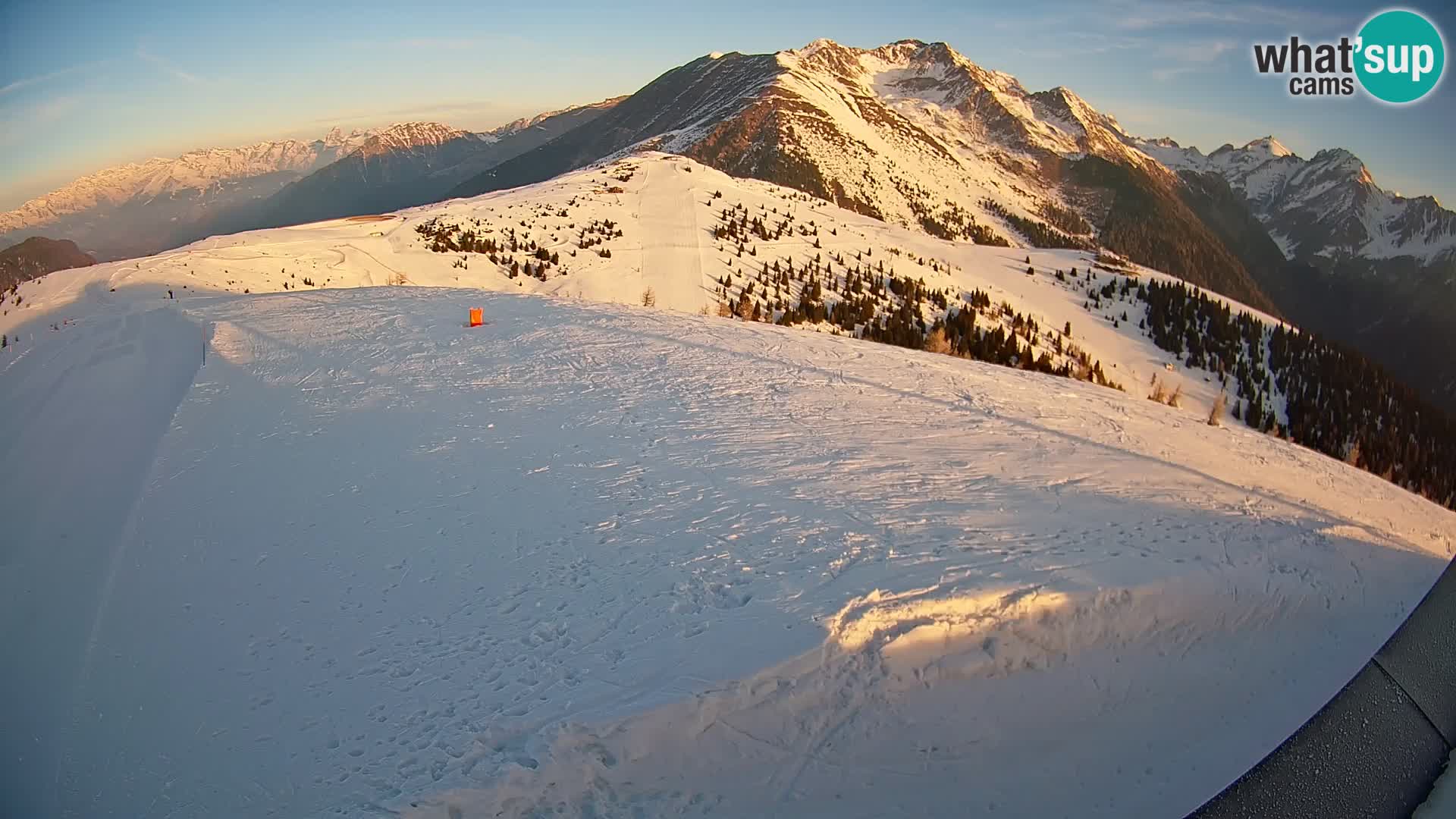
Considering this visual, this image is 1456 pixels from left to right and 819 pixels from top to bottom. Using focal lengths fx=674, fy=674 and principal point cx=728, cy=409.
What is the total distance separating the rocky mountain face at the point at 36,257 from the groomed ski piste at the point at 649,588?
3250cm

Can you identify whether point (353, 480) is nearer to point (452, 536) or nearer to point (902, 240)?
point (452, 536)

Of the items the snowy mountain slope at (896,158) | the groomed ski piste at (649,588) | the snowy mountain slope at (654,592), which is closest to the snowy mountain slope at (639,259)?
the groomed ski piste at (649,588)

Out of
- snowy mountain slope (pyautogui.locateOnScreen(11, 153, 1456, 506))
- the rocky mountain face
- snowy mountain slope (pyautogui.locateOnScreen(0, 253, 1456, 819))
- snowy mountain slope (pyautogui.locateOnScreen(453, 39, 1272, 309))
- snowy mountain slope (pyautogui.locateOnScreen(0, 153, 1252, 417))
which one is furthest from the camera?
snowy mountain slope (pyautogui.locateOnScreen(453, 39, 1272, 309))

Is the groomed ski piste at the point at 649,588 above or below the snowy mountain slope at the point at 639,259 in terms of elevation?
below

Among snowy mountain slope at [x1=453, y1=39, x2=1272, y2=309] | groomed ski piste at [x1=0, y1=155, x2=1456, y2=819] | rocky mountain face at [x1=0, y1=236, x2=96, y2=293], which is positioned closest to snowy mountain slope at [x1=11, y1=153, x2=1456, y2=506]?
groomed ski piste at [x1=0, y1=155, x2=1456, y2=819]

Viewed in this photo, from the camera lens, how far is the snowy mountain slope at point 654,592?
13.1 feet

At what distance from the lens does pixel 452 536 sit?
603 centimetres

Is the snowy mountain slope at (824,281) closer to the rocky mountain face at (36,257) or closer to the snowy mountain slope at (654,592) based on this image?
the snowy mountain slope at (654,592)

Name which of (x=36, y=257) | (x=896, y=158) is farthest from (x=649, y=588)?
(x=896, y=158)

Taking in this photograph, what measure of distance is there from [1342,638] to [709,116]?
5283 inches

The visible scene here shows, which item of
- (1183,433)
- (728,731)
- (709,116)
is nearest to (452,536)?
(728,731)

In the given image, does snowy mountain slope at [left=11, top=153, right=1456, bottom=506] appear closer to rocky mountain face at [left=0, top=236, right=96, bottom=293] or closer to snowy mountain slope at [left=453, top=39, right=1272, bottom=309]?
rocky mountain face at [left=0, top=236, right=96, bottom=293]

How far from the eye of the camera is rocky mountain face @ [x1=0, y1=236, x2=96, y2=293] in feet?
109

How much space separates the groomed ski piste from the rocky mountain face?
3250cm
